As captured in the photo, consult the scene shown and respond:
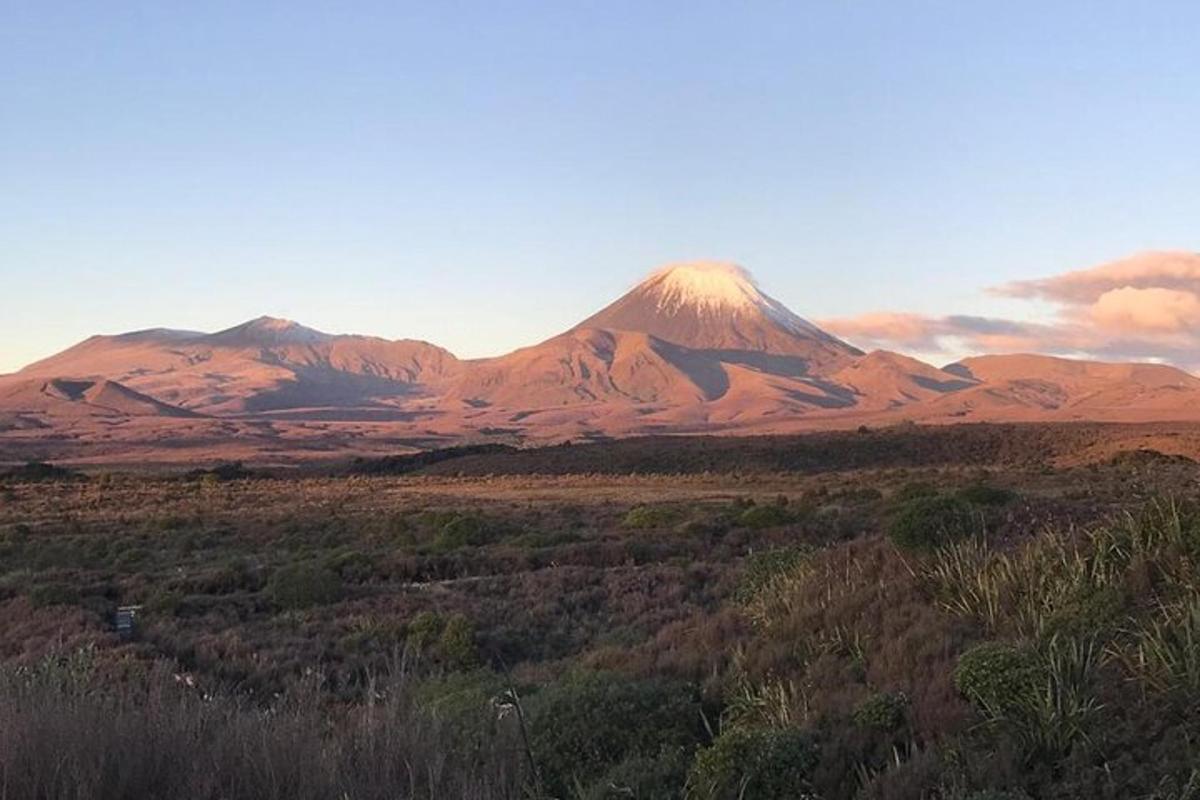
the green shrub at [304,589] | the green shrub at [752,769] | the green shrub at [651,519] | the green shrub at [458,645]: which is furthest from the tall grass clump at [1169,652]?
the green shrub at [651,519]

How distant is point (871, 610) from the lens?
8.65 meters

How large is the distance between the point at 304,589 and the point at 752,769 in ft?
46.0

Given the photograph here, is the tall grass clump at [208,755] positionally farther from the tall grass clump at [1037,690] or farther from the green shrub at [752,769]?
the tall grass clump at [1037,690]

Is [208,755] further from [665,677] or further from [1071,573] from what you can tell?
[1071,573]

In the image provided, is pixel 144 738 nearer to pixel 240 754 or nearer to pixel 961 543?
pixel 240 754

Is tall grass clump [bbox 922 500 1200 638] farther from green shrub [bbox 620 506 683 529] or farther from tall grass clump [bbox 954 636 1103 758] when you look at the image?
green shrub [bbox 620 506 683 529]

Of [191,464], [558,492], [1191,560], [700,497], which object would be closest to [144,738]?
[1191,560]

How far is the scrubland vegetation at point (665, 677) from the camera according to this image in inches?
177

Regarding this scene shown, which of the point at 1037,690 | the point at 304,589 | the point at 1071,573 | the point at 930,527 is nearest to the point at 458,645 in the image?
the point at 304,589

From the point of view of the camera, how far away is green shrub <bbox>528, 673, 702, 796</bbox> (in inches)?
245

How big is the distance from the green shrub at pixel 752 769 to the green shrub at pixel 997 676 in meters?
1.14

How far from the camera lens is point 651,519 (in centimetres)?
3077

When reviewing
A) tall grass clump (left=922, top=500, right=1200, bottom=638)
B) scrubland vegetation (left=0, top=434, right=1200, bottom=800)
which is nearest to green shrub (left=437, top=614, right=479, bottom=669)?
scrubland vegetation (left=0, top=434, right=1200, bottom=800)

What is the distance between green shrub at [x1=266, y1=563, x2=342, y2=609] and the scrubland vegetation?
54 mm
